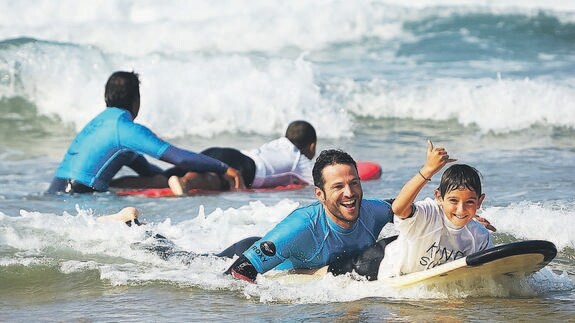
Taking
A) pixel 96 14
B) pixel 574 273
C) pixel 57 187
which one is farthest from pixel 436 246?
pixel 96 14

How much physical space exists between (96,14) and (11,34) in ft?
8.58

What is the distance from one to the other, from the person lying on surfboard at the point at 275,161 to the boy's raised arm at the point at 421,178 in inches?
187

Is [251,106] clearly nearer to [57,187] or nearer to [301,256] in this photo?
[57,187]

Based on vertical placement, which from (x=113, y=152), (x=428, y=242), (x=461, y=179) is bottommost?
(x=428, y=242)

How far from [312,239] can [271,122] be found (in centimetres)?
917

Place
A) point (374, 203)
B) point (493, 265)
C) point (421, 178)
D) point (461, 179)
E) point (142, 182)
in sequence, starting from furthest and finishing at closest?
point (142, 182)
point (374, 203)
point (493, 265)
point (461, 179)
point (421, 178)

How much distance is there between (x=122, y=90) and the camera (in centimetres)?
963

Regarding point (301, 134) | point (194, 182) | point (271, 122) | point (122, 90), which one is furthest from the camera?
point (271, 122)

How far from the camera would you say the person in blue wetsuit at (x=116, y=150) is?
31.5 ft

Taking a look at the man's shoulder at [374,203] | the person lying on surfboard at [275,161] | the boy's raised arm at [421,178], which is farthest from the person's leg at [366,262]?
the person lying on surfboard at [275,161]

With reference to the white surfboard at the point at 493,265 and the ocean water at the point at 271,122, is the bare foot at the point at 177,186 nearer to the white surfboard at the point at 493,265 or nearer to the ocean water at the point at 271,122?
the ocean water at the point at 271,122

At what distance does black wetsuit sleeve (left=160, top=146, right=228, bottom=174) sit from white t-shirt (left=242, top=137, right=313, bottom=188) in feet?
1.69

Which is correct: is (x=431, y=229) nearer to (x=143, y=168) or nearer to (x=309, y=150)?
(x=309, y=150)

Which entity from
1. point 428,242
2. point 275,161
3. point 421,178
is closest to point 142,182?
point 275,161
